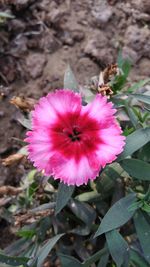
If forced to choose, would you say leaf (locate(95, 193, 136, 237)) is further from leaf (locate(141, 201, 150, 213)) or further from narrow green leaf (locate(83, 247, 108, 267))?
narrow green leaf (locate(83, 247, 108, 267))

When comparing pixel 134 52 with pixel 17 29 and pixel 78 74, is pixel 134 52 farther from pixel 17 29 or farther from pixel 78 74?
pixel 17 29

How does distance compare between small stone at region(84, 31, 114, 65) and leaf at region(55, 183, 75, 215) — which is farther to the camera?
small stone at region(84, 31, 114, 65)

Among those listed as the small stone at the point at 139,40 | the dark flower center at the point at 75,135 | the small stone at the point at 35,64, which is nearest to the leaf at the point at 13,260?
the dark flower center at the point at 75,135

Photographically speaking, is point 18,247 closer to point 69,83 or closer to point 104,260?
point 104,260

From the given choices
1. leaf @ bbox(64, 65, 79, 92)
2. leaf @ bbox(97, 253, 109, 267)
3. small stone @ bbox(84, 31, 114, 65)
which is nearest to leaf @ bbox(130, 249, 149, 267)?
leaf @ bbox(97, 253, 109, 267)

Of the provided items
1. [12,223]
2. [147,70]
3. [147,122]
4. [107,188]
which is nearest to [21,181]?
[12,223]

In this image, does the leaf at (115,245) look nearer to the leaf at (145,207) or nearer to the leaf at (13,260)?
the leaf at (145,207)

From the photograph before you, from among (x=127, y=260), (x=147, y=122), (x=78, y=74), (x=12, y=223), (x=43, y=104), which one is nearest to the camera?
(x=43, y=104)
